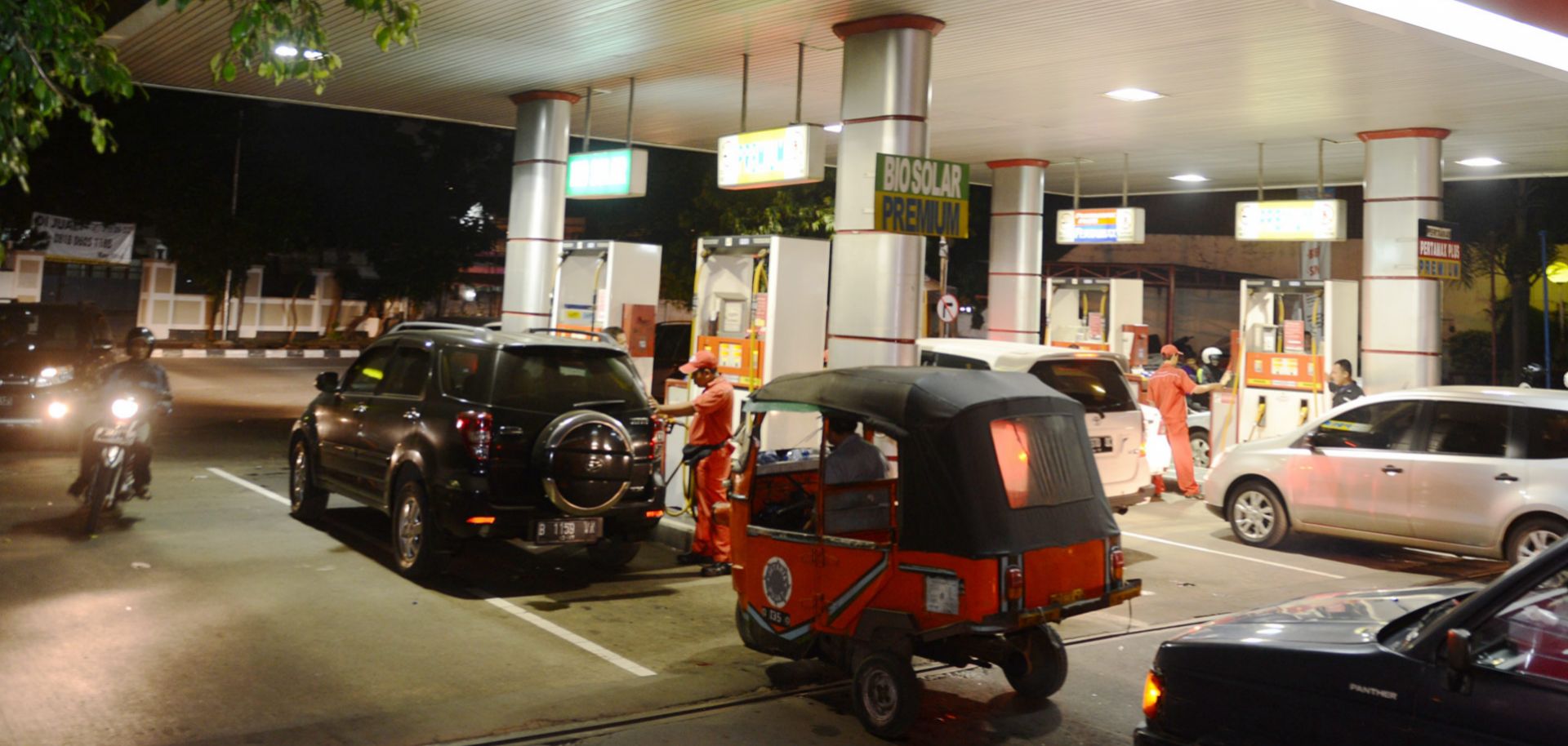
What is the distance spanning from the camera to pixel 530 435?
863cm

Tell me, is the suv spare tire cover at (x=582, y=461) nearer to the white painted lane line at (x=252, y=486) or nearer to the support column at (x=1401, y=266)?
the white painted lane line at (x=252, y=486)

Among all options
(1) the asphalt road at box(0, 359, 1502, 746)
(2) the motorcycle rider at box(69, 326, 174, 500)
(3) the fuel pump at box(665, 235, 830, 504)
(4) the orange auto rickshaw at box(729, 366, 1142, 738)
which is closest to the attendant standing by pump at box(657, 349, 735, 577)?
(1) the asphalt road at box(0, 359, 1502, 746)

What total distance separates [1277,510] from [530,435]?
7120 millimetres

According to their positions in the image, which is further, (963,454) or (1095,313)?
(1095,313)

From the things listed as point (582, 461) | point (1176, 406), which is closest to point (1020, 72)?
point (1176, 406)

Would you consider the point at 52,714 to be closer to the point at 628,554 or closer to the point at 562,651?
the point at 562,651

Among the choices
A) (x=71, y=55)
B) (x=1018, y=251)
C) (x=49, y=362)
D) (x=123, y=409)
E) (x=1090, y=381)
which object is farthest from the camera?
(x=1018, y=251)

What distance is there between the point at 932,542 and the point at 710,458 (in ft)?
13.0

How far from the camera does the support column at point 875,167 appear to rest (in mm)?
10852

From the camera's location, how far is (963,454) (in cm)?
586

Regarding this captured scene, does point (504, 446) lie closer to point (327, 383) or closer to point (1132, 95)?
point (327, 383)

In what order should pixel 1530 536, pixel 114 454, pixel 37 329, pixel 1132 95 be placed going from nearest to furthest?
1. pixel 1530 536
2. pixel 114 454
3. pixel 1132 95
4. pixel 37 329

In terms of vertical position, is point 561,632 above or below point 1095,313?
below

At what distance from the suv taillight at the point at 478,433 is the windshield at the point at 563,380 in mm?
166
